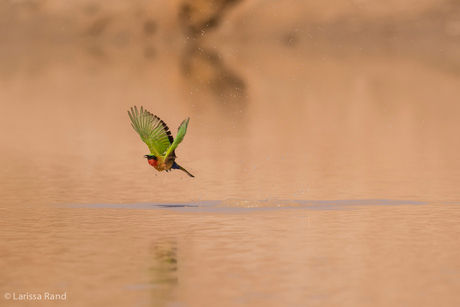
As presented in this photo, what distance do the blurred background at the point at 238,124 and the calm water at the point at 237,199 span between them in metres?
0.13

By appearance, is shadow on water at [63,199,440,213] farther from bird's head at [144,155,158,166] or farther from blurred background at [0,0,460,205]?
bird's head at [144,155,158,166]

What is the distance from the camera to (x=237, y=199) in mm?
24656

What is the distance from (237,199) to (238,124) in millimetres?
22325

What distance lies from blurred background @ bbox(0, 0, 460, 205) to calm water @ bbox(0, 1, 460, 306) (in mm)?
131

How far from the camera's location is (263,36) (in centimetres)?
17625

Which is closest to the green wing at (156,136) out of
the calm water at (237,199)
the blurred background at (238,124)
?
the calm water at (237,199)

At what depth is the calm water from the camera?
46.6 feet

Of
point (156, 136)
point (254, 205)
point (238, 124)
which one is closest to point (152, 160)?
point (156, 136)

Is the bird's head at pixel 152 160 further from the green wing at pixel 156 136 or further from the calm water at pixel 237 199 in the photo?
the calm water at pixel 237 199

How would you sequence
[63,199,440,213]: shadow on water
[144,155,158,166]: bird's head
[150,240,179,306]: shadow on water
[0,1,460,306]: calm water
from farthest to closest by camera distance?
1. [63,199,440,213]: shadow on water
2. [144,155,158,166]: bird's head
3. [0,1,460,306]: calm water
4. [150,240,179,306]: shadow on water

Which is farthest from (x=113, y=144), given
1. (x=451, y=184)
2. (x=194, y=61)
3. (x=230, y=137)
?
(x=194, y=61)

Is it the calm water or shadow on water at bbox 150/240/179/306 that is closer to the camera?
shadow on water at bbox 150/240/179/306

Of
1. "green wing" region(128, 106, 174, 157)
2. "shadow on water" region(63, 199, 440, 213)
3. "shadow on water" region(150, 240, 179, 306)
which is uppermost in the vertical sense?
"green wing" region(128, 106, 174, 157)

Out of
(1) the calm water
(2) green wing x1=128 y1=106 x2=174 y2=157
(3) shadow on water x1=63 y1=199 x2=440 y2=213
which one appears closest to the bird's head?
(2) green wing x1=128 y1=106 x2=174 y2=157
